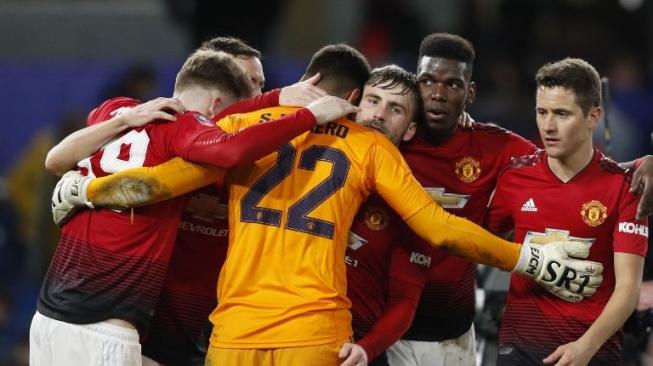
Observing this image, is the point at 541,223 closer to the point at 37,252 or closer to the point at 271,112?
the point at 271,112

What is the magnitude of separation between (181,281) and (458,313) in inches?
56.6

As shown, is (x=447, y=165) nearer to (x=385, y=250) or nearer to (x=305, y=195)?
(x=385, y=250)

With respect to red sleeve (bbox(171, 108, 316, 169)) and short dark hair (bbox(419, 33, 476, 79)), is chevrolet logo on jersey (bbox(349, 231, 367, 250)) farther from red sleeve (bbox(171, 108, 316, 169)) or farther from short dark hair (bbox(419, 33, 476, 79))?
short dark hair (bbox(419, 33, 476, 79))

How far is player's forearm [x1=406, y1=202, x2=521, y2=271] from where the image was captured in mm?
5195

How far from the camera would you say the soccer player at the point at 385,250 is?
5.52 m

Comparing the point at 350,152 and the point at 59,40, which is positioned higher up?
the point at 350,152

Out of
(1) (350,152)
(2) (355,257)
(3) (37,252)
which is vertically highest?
(1) (350,152)

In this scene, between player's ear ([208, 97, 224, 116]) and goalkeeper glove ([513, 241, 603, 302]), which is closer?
goalkeeper glove ([513, 241, 603, 302])

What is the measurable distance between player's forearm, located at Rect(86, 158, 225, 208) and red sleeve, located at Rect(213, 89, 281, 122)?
1.36 feet

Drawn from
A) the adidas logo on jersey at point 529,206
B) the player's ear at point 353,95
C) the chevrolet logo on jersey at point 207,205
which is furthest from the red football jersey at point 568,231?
the chevrolet logo on jersey at point 207,205

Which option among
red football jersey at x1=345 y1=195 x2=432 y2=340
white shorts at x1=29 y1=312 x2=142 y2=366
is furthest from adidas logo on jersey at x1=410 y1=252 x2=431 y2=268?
white shorts at x1=29 y1=312 x2=142 y2=366

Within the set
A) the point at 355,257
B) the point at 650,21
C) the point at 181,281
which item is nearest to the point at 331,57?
the point at 355,257

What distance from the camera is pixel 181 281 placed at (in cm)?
603

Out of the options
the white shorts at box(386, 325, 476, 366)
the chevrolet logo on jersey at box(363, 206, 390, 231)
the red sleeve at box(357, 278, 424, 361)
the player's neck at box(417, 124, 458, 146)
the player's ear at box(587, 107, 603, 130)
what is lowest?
the white shorts at box(386, 325, 476, 366)
